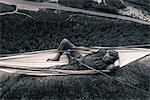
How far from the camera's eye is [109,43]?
15.5m

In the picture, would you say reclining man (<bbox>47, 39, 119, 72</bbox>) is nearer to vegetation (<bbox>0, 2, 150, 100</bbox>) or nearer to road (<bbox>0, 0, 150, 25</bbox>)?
vegetation (<bbox>0, 2, 150, 100</bbox>)

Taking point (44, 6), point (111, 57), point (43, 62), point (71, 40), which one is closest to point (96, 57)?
point (111, 57)

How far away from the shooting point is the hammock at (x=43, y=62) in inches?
542

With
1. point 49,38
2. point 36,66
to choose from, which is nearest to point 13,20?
point 49,38

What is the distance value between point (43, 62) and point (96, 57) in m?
1.25

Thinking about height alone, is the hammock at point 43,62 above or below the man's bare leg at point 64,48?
below

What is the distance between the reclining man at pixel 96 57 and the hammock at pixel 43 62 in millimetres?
166

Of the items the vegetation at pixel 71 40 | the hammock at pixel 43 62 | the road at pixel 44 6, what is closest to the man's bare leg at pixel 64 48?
the hammock at pixel 43 62

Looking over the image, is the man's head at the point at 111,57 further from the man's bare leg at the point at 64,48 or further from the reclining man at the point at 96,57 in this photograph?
the man's bare leg at the point at 64,48

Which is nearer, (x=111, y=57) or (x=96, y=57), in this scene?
(x=111, y=57)

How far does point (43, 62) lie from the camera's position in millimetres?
14172

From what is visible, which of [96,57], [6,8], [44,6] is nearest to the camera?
[96,57]

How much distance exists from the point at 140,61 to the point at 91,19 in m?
2.51

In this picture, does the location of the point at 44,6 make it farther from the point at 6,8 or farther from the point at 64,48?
the point at 64,48
